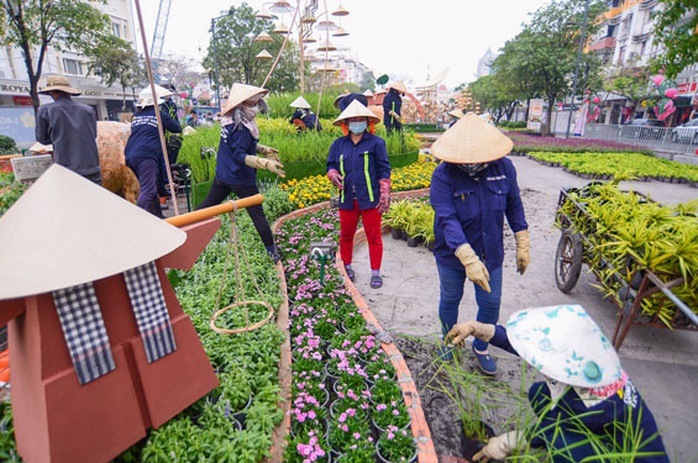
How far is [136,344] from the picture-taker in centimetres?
173

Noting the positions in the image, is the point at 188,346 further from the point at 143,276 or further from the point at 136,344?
the point at 143,276

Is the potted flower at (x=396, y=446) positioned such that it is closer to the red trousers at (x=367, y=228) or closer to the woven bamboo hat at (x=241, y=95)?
the red trousers at (x=367, y=228)

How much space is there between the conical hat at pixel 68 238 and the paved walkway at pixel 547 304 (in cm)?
190

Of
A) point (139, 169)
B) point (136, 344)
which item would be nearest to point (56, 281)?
point (136, 344)

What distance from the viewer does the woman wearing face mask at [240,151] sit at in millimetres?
3697

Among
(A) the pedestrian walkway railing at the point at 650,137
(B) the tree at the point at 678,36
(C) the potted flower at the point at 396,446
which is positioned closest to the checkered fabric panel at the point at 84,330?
(C) the potted flower at the point at 396,446

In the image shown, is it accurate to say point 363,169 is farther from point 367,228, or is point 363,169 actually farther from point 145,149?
point 145,149

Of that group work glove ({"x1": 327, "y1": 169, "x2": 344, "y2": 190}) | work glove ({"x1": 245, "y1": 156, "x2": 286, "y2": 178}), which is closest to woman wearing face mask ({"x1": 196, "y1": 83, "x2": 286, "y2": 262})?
work glove ({"x1": 245, "y1": 156, "x2": 286, "y2": 178})

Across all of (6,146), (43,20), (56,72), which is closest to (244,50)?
(56,72)

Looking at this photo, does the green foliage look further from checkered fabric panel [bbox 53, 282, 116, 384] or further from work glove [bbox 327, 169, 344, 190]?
checkered fabric panel [bbox 53, 282, 116, 384]

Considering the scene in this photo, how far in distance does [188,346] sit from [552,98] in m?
25.4

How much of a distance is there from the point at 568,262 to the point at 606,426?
269 cm

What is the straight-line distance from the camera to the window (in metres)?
29.3

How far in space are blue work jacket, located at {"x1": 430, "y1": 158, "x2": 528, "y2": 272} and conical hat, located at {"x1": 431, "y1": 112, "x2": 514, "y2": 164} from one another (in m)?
0.14
